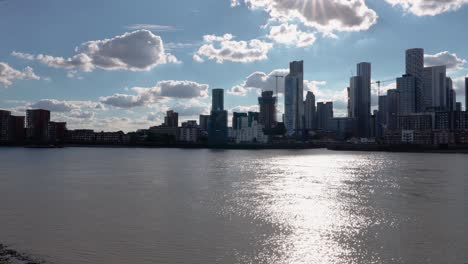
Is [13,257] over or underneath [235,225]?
over

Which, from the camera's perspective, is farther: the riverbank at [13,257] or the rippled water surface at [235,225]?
the rippled water surface at [235,225]

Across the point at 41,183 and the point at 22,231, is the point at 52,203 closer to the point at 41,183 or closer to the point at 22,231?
the point at 22,231

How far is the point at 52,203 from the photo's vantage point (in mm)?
44406

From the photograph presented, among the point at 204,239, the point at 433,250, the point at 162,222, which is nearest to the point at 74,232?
the point at 162,222

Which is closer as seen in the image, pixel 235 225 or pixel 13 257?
pixel 13 257

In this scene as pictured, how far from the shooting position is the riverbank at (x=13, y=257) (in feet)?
73.6

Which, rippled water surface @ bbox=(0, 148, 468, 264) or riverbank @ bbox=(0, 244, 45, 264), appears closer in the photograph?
riverbank @ bbox=(0, 244, 45, 264)

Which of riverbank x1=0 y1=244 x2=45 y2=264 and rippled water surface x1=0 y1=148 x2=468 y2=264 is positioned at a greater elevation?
riverbank x1=0 y1=244 x2=45 y2=264

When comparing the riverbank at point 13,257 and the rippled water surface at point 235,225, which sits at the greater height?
the riverbank at point 13,257

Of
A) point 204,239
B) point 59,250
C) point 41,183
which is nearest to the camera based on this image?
point 59,250

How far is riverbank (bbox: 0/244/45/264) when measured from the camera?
2244cm

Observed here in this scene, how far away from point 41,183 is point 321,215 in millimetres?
46052

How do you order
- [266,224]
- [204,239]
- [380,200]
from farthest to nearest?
[380,200] < [266,224] < [204,239]

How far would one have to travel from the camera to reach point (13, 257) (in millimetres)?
23500
